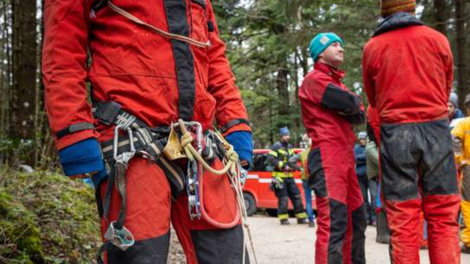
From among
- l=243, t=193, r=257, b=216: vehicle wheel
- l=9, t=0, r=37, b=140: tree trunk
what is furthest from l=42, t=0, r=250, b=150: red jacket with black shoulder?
l=243, t=193, r=257, b=216: vehicle wheel

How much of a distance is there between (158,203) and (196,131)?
0.39m

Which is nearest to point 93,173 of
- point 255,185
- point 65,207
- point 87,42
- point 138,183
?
point 138,183

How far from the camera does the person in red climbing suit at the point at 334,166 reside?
4.33m

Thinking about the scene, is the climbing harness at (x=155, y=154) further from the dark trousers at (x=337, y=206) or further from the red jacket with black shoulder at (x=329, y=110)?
the red jacket with black shoulder at (x=329, y=110)

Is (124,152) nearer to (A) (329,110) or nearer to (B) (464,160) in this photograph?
(A) (329,110)

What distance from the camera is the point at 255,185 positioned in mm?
15609

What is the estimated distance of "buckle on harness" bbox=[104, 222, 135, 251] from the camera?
2199 mm

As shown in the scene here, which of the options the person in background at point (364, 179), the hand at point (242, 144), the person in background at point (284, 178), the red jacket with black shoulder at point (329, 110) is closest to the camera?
the hand at point (242, 144)

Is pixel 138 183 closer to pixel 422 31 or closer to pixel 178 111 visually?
pixel 178 111

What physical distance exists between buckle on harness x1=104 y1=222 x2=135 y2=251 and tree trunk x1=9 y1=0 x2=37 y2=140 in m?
7.32

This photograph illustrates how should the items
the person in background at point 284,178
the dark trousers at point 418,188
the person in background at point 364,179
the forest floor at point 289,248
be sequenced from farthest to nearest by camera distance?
the person in background at point 284,178, the person in background at point 364,179, the forest floor at point 289,248, the dark trousers at point 418,188

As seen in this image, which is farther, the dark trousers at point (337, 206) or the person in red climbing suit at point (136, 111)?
the dark trousers at point (337, 206)

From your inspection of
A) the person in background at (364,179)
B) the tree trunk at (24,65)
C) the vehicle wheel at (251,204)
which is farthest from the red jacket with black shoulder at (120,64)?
the vehicle wheel at (251,204)

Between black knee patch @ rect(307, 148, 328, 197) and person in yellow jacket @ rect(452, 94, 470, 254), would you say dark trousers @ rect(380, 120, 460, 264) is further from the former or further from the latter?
person in yellow jacket @ rect(452, 94, 470, 254)
